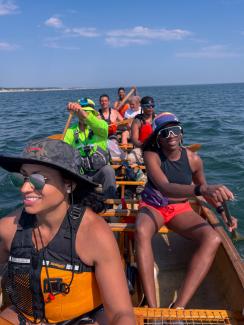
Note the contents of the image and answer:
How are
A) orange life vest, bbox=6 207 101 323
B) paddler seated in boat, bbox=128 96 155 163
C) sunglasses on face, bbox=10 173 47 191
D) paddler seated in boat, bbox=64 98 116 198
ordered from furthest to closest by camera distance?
paddler seated in boat, bbox=128 96 155 163 → paddler seated in boat, bbox=64 98 116 198 → orange life vest, bbox=6 207 101 323 → sunglasses on face, bbox=10 173 47 191

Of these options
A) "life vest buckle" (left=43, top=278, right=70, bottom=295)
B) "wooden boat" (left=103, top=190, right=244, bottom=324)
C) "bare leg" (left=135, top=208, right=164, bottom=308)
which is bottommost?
"wooden boat" (left=103, top=190, right=244, bottom=324)

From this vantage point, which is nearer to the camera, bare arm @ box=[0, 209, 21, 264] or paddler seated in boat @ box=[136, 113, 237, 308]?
bare arm @ box=[0, 209, 21, 264]

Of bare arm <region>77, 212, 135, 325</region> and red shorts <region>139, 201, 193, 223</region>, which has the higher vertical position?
bare arm <region>77, 212, 135, 325</region>

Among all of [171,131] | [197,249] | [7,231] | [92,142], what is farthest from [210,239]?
[92,142]

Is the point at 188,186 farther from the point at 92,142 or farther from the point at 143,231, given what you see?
the point at 92,142

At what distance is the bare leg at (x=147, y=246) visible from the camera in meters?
→ 2.99

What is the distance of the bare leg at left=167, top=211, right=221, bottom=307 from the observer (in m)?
3.01

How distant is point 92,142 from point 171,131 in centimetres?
→ 204

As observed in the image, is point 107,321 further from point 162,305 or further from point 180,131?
point 180,131

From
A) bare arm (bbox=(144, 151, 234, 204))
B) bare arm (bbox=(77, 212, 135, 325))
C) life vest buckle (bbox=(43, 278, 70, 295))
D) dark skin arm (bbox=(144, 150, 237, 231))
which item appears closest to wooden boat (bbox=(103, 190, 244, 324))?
dark skin arm (bbox=(144, 150, 237, 231))

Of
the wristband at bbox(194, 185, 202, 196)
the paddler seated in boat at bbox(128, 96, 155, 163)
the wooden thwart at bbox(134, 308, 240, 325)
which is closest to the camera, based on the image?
the wooden thwart at bbox(134, 308, 240, 325)

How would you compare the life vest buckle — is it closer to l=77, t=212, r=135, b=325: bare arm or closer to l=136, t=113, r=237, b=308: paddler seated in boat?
l=77, t=212, r=135, b=325: bare arm

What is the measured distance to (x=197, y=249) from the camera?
10.7 ft

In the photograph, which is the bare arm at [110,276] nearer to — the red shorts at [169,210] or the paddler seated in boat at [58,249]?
the paddler seated in boat at [58,249]
